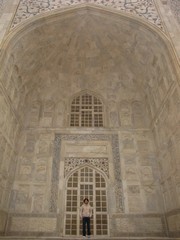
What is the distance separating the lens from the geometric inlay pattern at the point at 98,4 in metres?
9.72

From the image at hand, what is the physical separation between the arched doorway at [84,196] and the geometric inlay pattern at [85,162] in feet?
0.70

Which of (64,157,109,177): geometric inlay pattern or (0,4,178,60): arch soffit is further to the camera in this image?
(64,157,109,177): geometric inlay pattern

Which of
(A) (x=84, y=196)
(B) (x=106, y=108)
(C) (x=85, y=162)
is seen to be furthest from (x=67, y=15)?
(A) (x=84, y=196)

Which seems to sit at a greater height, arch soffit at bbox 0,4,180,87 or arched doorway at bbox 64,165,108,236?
arch soffit at bbox 0,4,180,87

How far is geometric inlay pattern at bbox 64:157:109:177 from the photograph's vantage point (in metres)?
9.40

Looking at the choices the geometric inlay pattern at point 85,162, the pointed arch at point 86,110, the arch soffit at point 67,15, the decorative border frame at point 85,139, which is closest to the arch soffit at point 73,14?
the arch soffit at point 67,15

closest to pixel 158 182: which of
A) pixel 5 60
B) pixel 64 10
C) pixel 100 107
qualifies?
pixel 100 107

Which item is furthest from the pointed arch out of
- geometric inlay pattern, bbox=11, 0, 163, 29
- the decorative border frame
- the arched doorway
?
geometric inlay pattern, bbox=11, 0, 163, 29

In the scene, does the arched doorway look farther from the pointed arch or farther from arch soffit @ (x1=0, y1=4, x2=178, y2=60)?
arch soffit @ (x1=0, y1=4, x2=178, y2=60)

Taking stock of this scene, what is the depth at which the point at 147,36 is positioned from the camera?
30.6 ft

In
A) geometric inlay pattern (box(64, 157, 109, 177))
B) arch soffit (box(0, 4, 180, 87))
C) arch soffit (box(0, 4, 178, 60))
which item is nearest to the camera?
arch soffit (box(0, 4, 180, 87))

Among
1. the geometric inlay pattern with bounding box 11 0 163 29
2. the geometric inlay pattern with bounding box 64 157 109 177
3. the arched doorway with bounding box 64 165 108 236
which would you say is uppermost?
the geometric inlay pattern with bounding box 11 0 163 29

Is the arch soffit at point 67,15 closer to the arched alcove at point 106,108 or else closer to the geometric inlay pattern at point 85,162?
the arched alcove at point 106,108

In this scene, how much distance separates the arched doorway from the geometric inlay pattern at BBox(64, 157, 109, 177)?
215 mm
